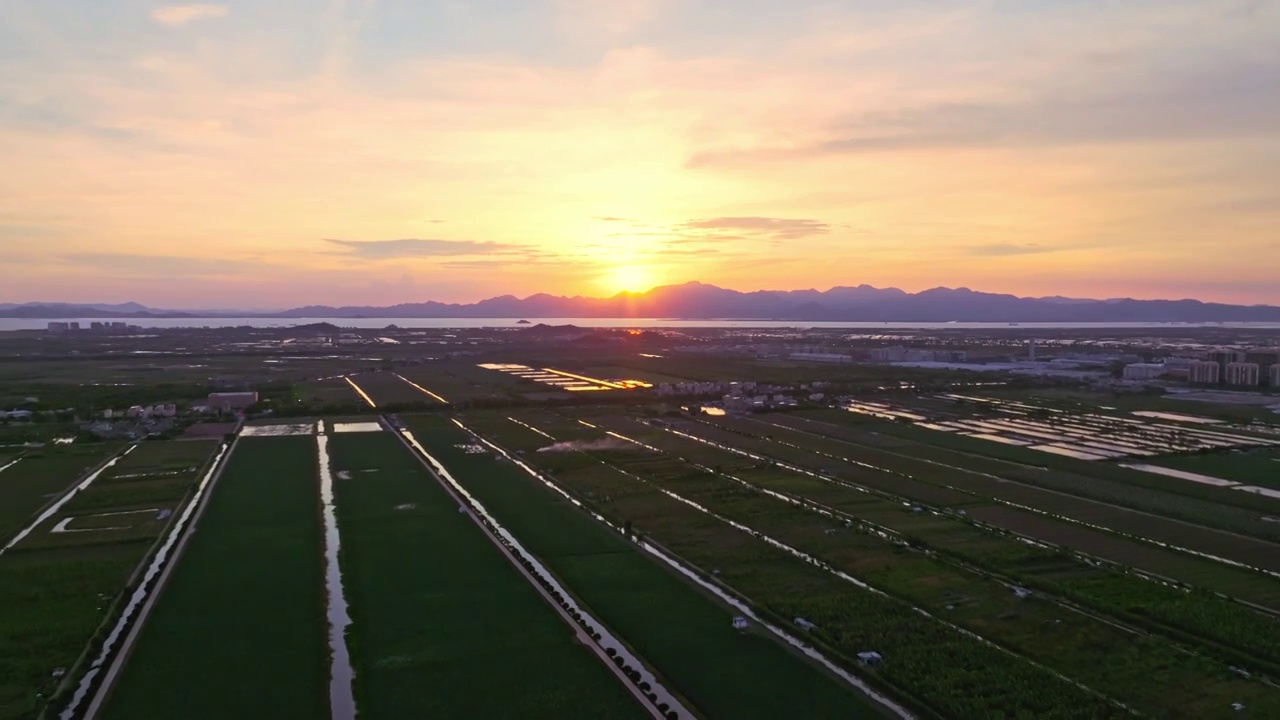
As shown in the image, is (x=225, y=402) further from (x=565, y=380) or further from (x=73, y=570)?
(x=73, y=570)

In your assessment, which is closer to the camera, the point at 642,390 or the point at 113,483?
the point at 113,483

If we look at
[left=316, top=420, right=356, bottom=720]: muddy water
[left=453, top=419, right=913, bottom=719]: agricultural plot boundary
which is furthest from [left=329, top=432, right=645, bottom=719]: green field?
[left=453, top=419, right=913, bottom=719]: agricultural plot boundary

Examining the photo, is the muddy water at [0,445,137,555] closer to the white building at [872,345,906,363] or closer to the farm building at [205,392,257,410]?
the farm building at [205,392,257,410]

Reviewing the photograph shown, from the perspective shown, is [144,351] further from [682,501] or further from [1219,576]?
[1219,576]

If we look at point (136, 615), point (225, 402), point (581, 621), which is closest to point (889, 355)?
point (225, 402)

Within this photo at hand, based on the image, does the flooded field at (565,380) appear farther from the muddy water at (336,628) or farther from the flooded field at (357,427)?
the muddy water at (336,628)

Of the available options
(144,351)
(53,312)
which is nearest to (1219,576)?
(144,351)

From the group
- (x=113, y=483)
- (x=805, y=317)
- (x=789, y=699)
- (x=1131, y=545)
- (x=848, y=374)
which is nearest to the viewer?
(x=789, y=699)
